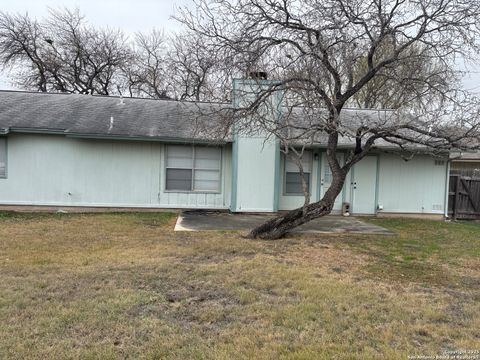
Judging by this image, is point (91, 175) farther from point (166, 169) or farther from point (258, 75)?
point (258, 75)

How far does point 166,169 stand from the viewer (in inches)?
477

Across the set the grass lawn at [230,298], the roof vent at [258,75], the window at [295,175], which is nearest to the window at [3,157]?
the grass lawn at [230,298]

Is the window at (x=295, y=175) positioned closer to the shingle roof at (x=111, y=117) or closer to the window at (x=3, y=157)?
the shingle roof at (x=111, y=117)

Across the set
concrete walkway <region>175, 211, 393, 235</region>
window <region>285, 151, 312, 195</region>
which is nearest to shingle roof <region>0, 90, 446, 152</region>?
window <region>285, 151, 312, 195</region>

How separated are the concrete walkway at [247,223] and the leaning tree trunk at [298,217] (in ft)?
3.42

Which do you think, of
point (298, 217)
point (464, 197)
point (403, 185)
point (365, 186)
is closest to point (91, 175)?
point (298, 217)

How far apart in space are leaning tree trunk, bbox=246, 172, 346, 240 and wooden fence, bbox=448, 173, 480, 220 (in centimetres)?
813

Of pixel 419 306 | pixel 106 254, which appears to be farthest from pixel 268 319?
pixel 106 254

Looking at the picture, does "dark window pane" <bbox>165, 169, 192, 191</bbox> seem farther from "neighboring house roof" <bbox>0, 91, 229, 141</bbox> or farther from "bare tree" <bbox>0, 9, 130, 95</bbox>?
"bare tree" <bbox>0, 9, 130, 95</bbox>

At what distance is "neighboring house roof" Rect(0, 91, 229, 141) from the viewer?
1140 cm

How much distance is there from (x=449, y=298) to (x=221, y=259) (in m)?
3.22

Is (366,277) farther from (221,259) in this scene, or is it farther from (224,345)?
(224,345)

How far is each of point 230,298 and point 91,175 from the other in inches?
343

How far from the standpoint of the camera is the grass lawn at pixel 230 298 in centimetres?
330
